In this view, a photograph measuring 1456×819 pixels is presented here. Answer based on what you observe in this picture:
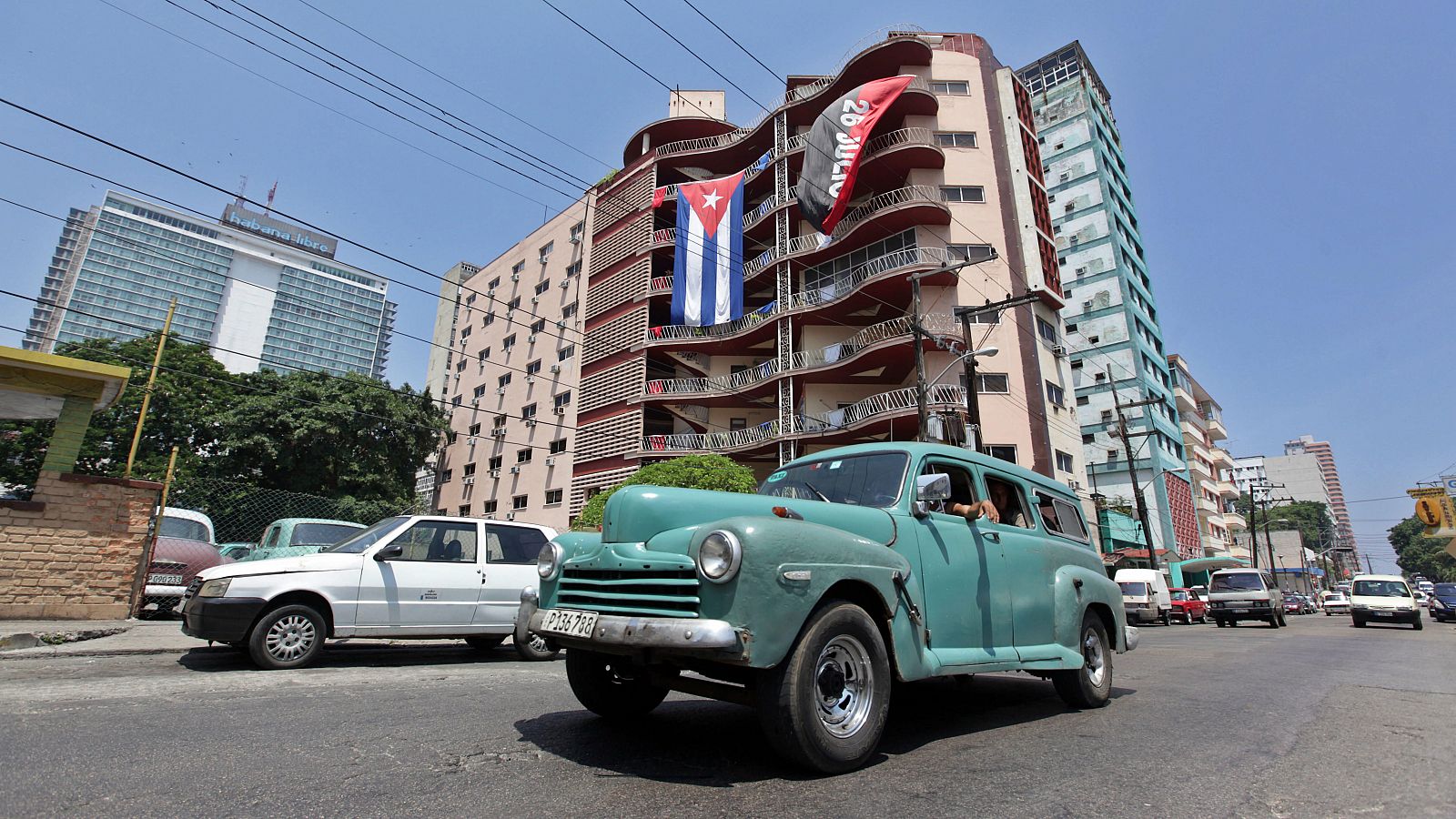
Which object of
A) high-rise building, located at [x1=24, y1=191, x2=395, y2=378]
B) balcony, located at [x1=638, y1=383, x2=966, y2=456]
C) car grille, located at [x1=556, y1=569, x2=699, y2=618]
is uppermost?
high-rise building, located at [x1=24, y1=191, x2=395, y2=378]

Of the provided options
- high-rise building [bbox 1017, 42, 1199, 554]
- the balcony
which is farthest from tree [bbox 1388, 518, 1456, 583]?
the balcony

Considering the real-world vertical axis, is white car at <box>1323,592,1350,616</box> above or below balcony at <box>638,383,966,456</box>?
below

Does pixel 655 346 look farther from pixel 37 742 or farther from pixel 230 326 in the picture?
pixel 230 326

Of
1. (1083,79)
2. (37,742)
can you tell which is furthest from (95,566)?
(1083,79)

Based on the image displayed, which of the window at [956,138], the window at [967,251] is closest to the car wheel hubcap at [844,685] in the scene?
the window at [967,251]

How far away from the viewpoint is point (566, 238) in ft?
150

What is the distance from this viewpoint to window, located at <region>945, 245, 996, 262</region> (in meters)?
29.6

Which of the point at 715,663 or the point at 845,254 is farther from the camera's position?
the point at 845,254

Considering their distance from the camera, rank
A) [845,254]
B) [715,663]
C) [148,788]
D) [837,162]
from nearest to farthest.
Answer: [148,788] → [715,663] → [837,162] → [845,254]

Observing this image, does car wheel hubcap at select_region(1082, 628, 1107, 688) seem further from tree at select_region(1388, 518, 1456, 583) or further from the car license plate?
tree at select_region(1388, 518, 1456, 583)

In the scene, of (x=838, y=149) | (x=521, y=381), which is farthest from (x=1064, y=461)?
(x=521, y=381)

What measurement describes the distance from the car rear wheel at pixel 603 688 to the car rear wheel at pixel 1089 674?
3.38 metres

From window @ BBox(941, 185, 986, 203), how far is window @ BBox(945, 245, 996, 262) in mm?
2902

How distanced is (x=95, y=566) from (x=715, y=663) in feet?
40.4
